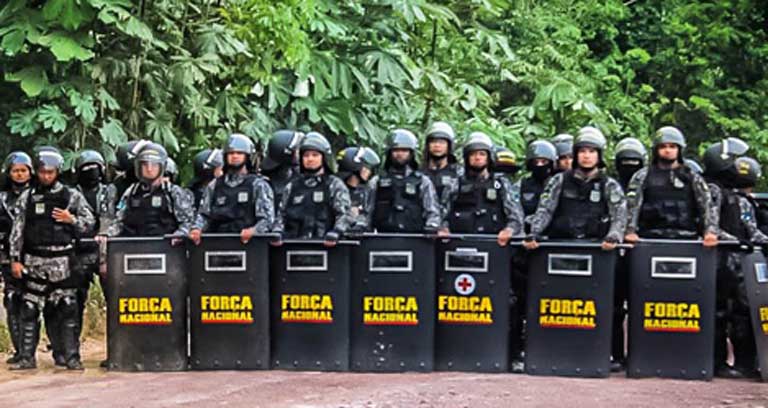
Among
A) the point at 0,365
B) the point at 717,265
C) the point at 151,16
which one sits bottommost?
the point at 0,365

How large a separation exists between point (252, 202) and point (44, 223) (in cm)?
198

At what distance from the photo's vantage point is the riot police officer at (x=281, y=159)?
532 inches

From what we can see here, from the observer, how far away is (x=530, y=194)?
13.6 metres

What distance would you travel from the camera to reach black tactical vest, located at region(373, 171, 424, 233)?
472 inches

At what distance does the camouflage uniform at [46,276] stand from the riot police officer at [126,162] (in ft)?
3.47

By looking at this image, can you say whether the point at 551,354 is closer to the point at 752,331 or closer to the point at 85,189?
the point at 752,331

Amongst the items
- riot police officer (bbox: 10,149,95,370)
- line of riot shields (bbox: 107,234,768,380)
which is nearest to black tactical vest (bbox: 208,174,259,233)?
line of riot shields (bbox: 107,234,768,380)

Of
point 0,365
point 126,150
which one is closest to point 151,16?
point 126,150

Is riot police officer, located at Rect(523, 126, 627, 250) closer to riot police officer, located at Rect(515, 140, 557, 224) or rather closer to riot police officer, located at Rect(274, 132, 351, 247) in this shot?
riot police officer, located at Rect(515, 140, 557, 224)

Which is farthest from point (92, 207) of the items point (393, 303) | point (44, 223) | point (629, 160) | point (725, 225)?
point (725, 225)

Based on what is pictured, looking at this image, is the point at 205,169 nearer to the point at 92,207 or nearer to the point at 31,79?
the point at 92,207

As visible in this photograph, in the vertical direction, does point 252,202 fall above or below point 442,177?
below

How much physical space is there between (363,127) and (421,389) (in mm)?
7196

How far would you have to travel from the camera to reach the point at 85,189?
13602 millimetres
